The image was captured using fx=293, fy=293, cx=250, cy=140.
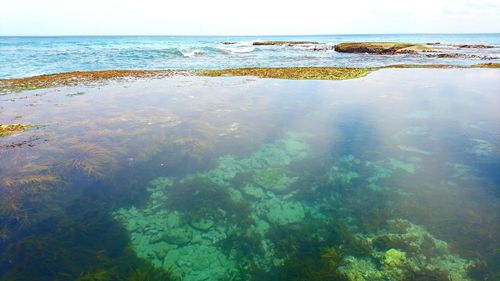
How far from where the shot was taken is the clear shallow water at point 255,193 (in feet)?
18.6

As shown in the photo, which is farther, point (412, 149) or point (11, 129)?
point (11, 129)

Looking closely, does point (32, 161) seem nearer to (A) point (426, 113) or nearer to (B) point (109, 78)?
(A) point (426, 113)

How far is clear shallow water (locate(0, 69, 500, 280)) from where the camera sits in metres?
5.66

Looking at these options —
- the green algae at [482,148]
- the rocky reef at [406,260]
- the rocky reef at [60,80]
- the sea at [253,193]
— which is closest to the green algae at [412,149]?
the sea at [253,193]

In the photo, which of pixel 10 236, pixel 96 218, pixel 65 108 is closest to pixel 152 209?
pixel 96 218

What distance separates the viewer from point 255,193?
8078mm

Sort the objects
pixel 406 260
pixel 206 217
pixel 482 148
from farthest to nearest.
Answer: pixel 482 148 → pixel 206 217 → pixel 406 260

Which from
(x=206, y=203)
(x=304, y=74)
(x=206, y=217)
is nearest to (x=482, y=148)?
(x=206, y=203)

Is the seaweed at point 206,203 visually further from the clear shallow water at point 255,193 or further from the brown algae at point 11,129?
the brown algae at point 11,129

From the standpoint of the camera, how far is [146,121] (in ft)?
44.4

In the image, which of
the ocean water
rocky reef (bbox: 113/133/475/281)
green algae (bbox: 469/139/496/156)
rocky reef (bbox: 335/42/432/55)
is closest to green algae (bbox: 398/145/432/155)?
rocky reef (bbox: 113/133/475/281)

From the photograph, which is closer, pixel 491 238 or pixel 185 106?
pixel 491 238

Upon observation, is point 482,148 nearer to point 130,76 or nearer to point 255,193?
point 255,193

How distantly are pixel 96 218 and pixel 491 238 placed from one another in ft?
28.3
